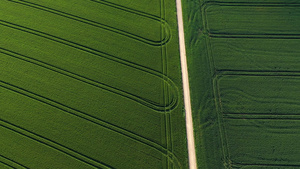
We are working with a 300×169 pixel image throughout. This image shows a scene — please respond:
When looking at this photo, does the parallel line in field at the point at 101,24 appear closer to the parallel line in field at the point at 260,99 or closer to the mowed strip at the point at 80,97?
the mowed strip at the point at 80,97

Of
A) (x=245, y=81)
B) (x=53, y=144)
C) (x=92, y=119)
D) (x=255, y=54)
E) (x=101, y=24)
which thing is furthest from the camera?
(x=101, y=24)

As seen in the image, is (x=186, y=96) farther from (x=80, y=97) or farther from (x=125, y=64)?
(x=80, y=97)

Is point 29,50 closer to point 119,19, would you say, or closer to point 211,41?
point 119,19

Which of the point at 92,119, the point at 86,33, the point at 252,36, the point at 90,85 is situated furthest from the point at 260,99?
the point at 86,33

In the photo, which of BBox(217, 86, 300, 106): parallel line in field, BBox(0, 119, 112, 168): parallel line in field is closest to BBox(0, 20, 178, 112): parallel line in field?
BBox(217, 86, 300, 106): parallel line in field

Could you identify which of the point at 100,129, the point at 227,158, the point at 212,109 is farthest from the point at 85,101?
the point at 227,158

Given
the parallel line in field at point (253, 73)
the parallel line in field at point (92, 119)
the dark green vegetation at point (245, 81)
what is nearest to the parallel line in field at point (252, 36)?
the dark green vegetation at point (245, 81)

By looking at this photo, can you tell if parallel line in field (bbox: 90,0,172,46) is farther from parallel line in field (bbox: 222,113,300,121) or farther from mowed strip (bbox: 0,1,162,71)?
parallel line in field (bbox: 222,113,300,121)
